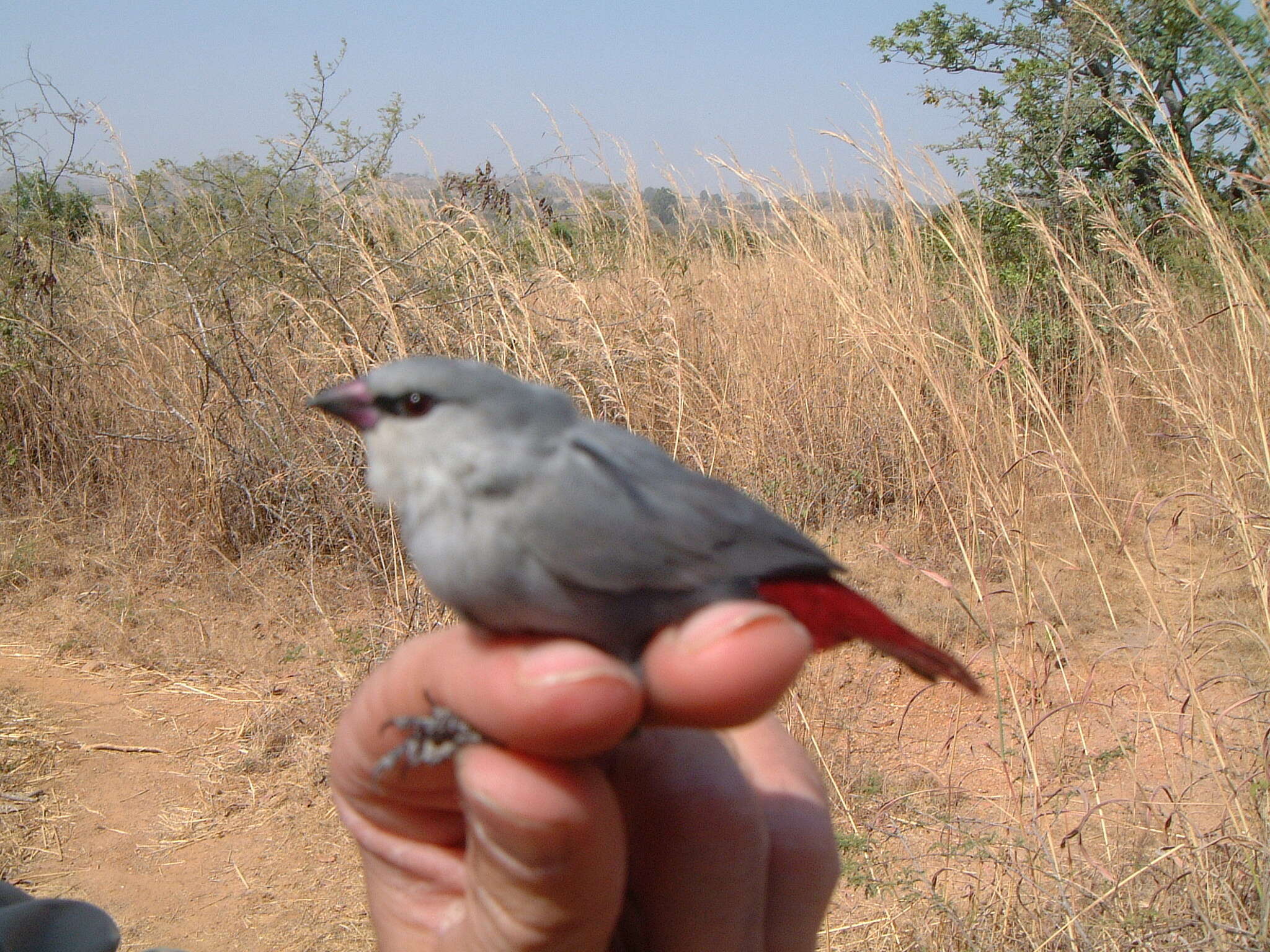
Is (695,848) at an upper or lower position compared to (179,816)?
upper

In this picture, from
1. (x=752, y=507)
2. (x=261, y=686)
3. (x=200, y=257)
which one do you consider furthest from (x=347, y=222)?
(x=752, y=507)

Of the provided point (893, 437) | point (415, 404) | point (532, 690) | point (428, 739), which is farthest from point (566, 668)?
point (893, 437)

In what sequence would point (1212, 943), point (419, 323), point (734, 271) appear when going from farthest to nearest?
point (734, 271)
point (419, 323)
point (1212, 943)

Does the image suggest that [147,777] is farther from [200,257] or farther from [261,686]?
[200,257]

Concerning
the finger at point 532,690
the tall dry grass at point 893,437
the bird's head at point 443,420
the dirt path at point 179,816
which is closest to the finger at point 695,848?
the finger at point 532,690

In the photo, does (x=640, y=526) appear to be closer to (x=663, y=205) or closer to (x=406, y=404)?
(x=406, y=404)

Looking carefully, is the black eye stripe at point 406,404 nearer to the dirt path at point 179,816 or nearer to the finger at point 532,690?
the finger at point 532,690
